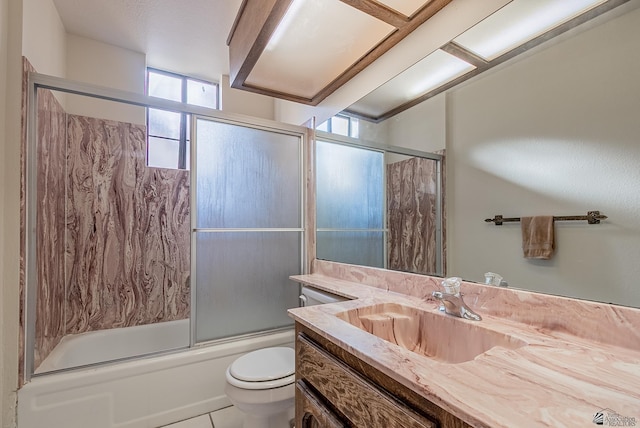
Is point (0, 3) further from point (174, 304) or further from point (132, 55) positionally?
point (174, 304)

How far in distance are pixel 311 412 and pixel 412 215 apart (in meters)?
1.04

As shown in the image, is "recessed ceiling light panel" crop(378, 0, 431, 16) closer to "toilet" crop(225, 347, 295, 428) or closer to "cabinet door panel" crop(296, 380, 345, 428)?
"cabinet door panel" crop(296, 380, 345, 428)

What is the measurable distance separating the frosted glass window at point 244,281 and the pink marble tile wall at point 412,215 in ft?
2.92

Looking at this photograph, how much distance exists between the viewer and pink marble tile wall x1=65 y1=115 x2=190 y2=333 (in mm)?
2223

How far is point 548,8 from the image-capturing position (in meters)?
0.96

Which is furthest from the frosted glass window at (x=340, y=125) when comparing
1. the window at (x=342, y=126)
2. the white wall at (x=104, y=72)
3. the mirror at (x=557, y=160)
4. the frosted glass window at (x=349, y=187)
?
the white wall at (x=104, y=72)

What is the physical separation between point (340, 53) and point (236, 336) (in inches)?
77.4

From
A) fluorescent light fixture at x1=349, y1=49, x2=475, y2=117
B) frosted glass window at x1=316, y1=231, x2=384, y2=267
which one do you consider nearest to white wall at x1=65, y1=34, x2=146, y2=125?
frosted glass window at x1=316, y1=231, x2=384, y2=267

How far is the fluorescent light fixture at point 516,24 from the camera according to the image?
3.04 feet

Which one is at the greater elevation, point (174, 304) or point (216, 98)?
point (216, 98)

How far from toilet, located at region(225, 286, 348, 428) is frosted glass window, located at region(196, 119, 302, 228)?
37.3 inches

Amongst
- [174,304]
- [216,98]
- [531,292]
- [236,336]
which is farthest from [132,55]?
[531,292]

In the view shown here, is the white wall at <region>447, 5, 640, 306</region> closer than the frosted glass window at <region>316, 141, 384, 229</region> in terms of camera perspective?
Yes

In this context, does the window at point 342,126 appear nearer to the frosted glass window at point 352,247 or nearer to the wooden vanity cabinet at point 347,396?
the frosted glass window at point 352,247
